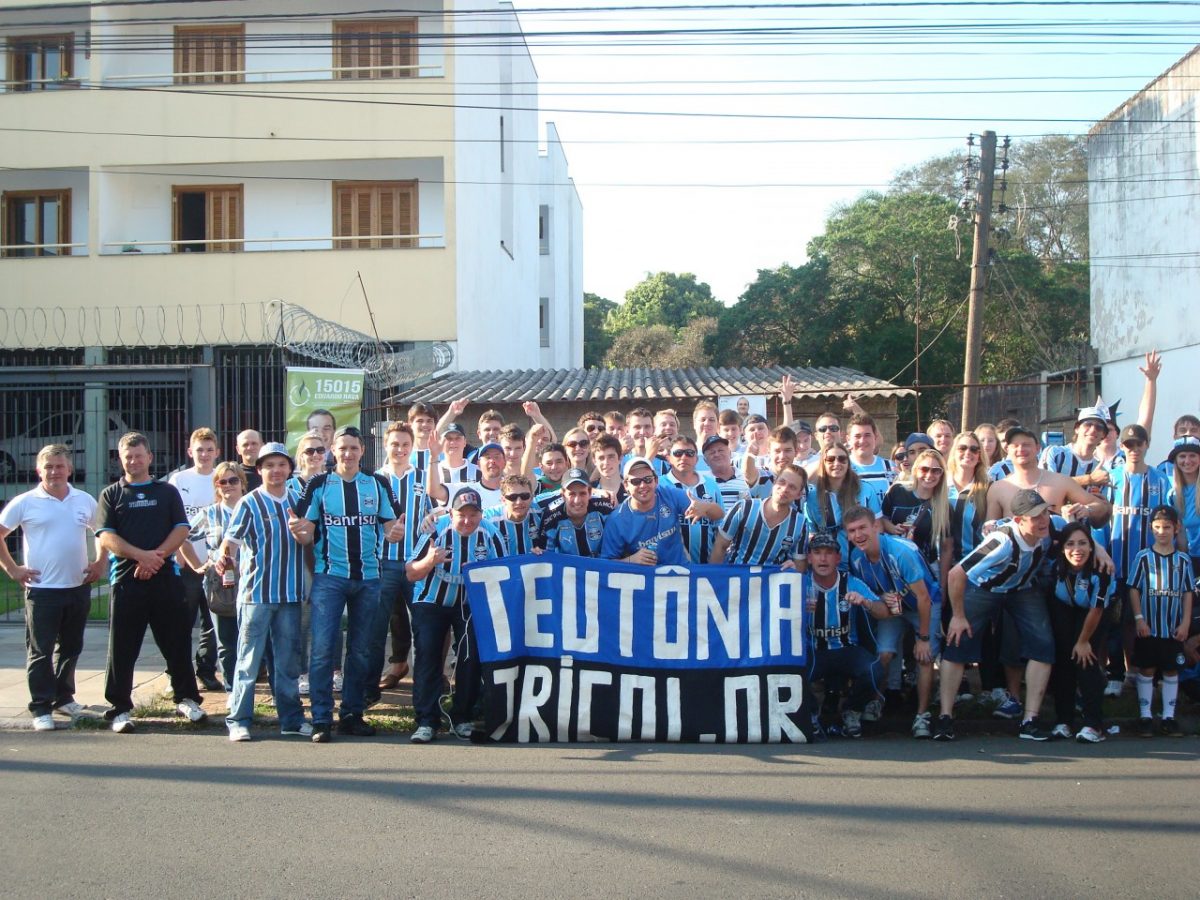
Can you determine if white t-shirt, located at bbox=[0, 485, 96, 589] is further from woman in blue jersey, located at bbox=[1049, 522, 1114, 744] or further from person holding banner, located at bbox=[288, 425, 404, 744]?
woman in blue jersey, located at bbox=[1049, 522, 1114, 744]

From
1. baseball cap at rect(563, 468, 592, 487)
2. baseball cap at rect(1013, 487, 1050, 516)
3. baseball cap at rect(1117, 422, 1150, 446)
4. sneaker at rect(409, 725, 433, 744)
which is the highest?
baseball cap at rect(1117, 422, 1150, 446)

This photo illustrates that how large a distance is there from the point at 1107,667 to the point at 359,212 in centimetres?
1723

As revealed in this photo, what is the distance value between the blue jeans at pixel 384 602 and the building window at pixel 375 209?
1470 centimetres

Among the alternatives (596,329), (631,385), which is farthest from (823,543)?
(596,329)

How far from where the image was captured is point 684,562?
7.81 meters

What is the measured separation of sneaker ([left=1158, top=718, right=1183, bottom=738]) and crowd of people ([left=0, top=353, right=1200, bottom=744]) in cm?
1

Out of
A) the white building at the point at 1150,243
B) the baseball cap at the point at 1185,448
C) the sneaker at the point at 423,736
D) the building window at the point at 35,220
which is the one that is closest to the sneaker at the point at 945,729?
the baseball cap at the point at 1185,448

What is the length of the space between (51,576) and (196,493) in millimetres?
1515

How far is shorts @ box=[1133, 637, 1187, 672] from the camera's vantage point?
24.7 feet

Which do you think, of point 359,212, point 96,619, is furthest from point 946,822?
point 359,212

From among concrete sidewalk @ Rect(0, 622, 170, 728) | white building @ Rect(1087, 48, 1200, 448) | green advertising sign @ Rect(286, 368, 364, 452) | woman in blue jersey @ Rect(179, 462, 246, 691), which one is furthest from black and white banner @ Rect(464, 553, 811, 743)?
white building @ Rect(1087, 48, 1200, 448)

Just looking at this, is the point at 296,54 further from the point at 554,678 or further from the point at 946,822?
the point at 946,822

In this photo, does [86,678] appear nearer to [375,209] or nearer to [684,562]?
[684,562]

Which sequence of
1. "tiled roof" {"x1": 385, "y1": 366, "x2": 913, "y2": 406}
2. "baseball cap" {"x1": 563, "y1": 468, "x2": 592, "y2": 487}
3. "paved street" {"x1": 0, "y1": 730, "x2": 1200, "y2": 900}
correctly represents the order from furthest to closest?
"tiled roof" {"x1": 385, "y1": 366, "x2": 913, "y2": 406} → "baseball cap" {"x1": 563, "y1": 468, "x2": 592, "y2": 487} → "paved street" {"x1": 0, "y1": 730, "x2": 1200, "y2": 900}
